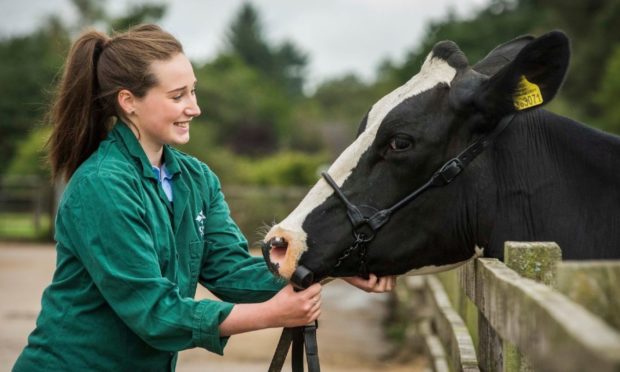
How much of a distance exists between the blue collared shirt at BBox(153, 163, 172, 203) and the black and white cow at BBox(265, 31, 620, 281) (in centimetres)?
45

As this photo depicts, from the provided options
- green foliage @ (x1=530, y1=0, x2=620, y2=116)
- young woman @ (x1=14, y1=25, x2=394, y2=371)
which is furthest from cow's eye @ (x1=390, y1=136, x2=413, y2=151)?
green foliage @ (x1=530, y1=0, x2=620, y2=116)

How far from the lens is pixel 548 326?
1.56 metres

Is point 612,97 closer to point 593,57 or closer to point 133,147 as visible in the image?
point 593,57

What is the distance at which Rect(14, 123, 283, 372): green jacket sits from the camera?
2.75 meters

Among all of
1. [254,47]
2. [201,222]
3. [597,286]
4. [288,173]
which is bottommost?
[597,286]

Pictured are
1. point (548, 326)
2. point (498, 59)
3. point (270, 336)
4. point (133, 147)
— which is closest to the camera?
point (548, 326)

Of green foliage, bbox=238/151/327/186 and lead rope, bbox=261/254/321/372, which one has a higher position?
green foliage, bbox=238/151/327/186

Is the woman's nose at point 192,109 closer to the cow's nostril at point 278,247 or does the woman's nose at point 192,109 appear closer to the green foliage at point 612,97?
the cow's nostril at point 278,247

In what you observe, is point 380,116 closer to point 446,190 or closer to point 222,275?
point 446,190

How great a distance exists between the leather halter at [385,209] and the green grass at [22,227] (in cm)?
2215

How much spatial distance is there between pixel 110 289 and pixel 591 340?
183cm

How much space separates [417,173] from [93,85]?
129 centimetres

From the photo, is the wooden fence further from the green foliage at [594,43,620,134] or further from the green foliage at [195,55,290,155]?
the green foliage at [195,55,290,155]

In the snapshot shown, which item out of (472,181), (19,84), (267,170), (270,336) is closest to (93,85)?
(472,181)
